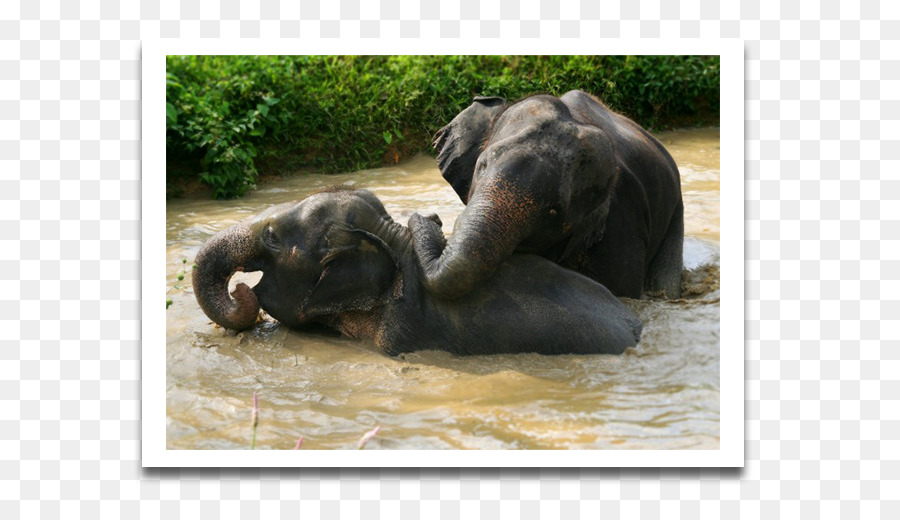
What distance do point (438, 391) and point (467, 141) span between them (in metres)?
1.38

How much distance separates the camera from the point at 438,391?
4.43 m

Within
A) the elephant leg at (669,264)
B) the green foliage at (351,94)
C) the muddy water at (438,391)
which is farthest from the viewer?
the green foliage at (351,94)

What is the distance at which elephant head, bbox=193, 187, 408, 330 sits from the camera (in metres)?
4.82

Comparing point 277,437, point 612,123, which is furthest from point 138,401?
point 612,123

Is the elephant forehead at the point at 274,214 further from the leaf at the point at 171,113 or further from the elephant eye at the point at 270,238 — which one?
the leaf at the point at 171,113

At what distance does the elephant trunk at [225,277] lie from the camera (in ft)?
16.0

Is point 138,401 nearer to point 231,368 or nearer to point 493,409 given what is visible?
point 231,368

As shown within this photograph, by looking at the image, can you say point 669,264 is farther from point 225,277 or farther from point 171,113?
point 171,113

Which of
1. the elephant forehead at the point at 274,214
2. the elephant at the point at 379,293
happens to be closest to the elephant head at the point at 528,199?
the elephant at the point at 379,293

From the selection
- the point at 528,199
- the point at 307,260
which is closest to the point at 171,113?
the point at 307,260

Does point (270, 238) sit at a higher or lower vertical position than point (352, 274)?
higher

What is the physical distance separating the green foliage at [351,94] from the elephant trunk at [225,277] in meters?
2.85

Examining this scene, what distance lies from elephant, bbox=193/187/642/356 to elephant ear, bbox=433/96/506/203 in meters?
0.50

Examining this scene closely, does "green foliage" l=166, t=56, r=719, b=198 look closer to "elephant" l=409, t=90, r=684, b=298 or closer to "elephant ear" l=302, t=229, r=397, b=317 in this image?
"elephant" l=409, t=90, r=684, b=298
